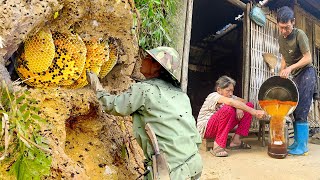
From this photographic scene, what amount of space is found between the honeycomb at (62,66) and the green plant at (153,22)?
1121 millimetres

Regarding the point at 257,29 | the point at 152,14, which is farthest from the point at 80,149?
the point at 257,29

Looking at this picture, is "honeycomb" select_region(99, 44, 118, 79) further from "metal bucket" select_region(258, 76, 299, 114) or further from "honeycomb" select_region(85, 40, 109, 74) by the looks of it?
"metal bucket" select_region(258, 76, 299, 114)

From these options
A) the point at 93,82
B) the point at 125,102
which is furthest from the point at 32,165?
the point at 93,82

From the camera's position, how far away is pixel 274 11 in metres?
7.31

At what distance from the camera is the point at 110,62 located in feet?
9.27

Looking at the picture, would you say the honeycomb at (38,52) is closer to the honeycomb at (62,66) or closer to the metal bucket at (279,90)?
the honeycomb at (62,66)

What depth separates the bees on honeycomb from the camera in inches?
85.0

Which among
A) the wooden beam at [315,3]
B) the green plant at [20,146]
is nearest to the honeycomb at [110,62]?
the green plant at [20,146]

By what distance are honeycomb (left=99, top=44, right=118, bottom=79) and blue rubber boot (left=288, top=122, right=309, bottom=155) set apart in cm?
306

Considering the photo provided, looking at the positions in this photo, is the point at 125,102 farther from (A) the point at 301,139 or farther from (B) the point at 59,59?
(A) the point at 301,139

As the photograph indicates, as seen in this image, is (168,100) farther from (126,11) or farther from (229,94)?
(229,94)

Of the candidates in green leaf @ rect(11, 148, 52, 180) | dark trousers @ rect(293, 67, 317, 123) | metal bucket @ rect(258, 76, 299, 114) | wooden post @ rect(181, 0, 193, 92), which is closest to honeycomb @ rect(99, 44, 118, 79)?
green leaf @ rect(11, 148, 52, 180)

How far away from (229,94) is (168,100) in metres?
2.77

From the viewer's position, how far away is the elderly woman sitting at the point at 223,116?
4.36 m
